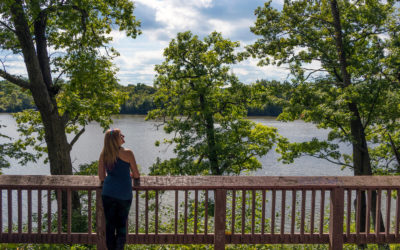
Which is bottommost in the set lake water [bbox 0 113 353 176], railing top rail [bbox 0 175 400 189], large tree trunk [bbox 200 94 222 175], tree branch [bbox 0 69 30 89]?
lake water [bbox 0 113 353 176]

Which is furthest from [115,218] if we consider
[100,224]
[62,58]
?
[62,58]

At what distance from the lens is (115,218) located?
12.5 ft

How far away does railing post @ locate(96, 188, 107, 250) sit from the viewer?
4.19 metres

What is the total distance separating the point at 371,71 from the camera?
1331 centimetres

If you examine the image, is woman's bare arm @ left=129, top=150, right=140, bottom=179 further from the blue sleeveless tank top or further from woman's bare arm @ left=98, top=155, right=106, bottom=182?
woman's bare arm @ left=98, top=155, right=106, bottom=182

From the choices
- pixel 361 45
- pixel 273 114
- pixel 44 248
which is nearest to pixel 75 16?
pixel 44 248

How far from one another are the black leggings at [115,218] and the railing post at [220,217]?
1.01 m

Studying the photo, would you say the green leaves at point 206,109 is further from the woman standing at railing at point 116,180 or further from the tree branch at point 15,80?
the woman standing at railing at point 116,180

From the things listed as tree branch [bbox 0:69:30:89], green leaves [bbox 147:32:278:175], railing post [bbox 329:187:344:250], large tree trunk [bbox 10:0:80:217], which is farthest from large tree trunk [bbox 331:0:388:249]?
tree branch [bbox 0:69:30:89]

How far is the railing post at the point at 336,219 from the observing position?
168 inches

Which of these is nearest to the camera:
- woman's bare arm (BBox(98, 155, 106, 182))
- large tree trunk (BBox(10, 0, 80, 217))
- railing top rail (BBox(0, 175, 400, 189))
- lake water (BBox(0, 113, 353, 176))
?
woman's bare arm (BBox(98, 155, 106, 182))

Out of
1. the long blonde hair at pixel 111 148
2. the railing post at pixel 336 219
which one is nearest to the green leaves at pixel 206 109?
the railing post at pixel 336 219

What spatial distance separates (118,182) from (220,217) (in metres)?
1.28

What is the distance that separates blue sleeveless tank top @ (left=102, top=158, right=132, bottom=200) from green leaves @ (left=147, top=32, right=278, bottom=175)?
15044 millimetres
